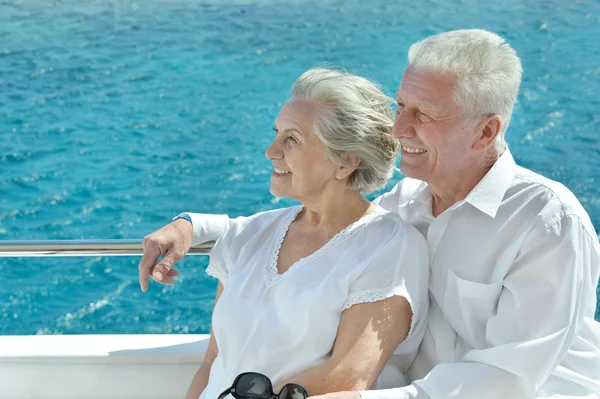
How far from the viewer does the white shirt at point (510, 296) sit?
165 cm

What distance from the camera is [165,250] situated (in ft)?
6.53

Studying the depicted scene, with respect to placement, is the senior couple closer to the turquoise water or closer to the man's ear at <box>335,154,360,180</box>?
the man's ear at <box>335,154,360,180</box>

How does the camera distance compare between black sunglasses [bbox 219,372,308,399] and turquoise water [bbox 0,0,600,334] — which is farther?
turquoise water [bbox 0,0,600,334]

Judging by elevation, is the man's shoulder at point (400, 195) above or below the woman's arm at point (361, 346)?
above

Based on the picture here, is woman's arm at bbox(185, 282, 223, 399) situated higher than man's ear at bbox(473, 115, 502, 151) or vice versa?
man's ear at bbox(473, 115, 502, 151)

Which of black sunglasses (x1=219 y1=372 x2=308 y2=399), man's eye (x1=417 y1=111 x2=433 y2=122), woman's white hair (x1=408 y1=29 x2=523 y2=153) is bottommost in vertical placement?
black sunglasses (x1=219 y1=372 x2=308 y2=399)

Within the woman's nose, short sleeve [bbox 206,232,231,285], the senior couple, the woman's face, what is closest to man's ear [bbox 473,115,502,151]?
the senior couple

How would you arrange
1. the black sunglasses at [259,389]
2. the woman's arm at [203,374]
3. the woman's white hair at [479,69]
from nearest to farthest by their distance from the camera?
1. the black sunglasses at [259,389]
2. the woman's white hair at [479,69]
3. the woman's arm at [203,374]

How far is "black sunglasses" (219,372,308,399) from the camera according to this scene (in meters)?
1.51

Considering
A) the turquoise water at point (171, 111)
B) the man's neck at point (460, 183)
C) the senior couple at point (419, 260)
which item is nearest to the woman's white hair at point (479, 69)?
the senior couple at point (419, 260)

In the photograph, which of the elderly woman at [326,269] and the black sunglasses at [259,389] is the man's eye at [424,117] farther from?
the black sunglasses at [259,389]

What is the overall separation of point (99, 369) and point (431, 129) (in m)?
1.14

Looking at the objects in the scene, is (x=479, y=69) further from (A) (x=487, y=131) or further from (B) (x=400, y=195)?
(B) (x=400, y=195)

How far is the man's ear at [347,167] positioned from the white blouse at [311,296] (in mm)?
114
